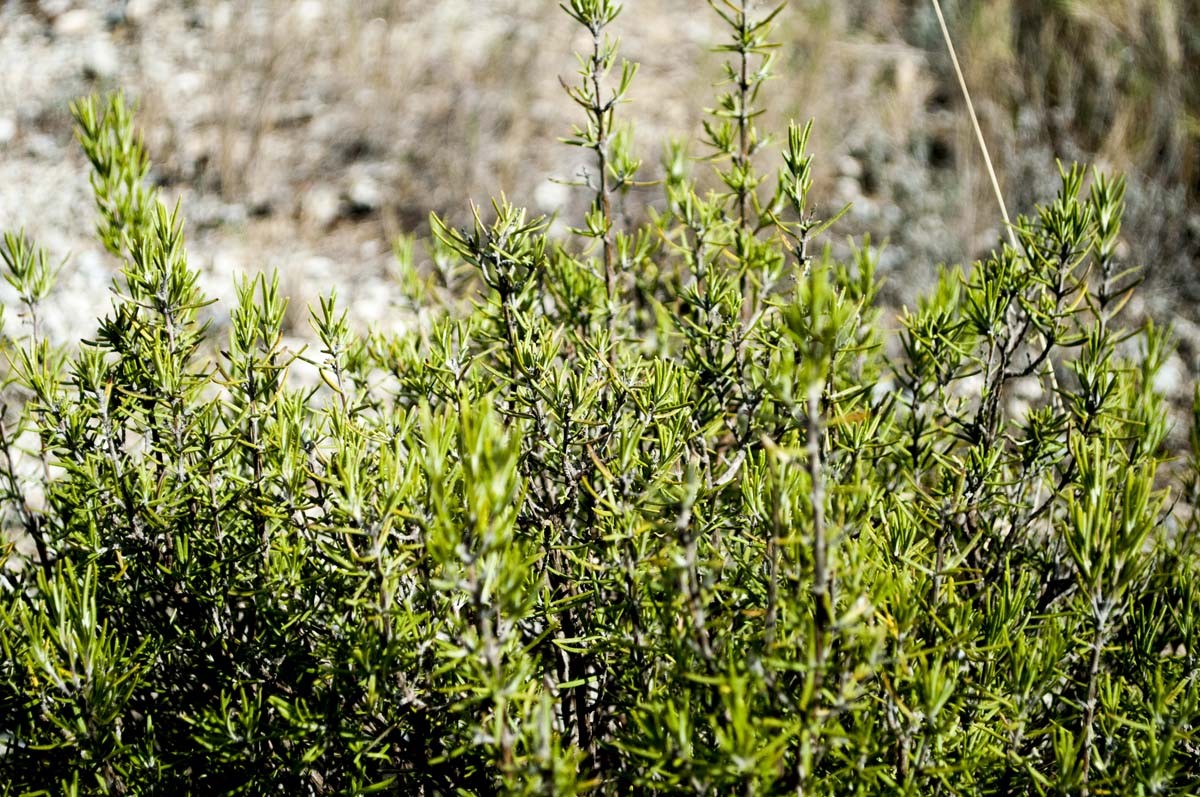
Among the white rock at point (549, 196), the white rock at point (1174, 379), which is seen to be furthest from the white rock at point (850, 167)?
the white rock at point (1174, 379)

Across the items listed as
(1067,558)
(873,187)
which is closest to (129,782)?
(1067,558)

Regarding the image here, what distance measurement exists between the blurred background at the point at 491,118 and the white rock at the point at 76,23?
0.6 inches

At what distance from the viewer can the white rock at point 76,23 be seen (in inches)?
209

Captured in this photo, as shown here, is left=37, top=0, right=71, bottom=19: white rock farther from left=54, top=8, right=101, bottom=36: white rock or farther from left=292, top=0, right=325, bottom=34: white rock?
left=292, top=0, right=325, bottom=34: white rock

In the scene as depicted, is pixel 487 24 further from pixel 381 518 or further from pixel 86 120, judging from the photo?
pixel 381 518

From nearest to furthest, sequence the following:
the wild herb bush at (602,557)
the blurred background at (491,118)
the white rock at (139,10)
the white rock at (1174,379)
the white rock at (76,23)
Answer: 1. the wild herb bush at (602,557)
2. the white rock at (1174,379)
3. the blurred background at (491,118)
4. the white rock at (76,23)
5. the white rock at (139,10)

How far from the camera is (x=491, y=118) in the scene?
510cm

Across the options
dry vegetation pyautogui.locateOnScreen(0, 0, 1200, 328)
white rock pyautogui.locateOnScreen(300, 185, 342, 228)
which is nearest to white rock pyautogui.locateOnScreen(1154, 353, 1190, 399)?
dry vegetation pyautogui.locateOnScreen(0, 0, 1200, 328)

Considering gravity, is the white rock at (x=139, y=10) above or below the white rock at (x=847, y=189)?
above

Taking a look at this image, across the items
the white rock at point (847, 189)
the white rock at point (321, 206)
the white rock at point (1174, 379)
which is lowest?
the white rock at point (1174, 379)

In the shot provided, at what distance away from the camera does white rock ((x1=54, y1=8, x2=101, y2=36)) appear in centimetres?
532

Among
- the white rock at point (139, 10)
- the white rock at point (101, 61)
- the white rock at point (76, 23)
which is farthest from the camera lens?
the white rock at point (139, 10)

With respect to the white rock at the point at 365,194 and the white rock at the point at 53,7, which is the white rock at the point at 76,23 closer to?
the white rock at the point at 53,7

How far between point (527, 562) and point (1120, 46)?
5.11 meters
